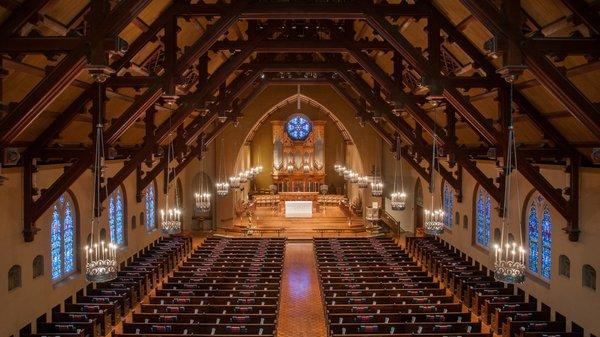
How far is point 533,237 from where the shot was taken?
1778 cm

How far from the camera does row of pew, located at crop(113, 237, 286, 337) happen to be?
13.3 m

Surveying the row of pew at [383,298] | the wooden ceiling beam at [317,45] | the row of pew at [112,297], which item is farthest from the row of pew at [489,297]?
the row of pew at [112,297]

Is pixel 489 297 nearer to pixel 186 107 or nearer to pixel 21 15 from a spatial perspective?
pixel 186 107

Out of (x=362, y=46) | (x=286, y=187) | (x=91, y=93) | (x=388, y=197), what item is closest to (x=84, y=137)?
(x=91, y=93)

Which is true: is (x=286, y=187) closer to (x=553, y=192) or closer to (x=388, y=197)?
(x=388, y=197)

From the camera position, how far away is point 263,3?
12156 millimetres

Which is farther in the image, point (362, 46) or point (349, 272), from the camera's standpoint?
point (349, 272)

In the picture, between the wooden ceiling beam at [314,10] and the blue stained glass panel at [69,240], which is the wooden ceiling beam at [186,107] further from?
the wooden ceiling beam at [314,10]

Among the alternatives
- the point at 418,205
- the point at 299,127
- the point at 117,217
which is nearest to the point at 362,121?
the point at 418,205

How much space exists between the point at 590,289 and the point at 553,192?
2.78 m

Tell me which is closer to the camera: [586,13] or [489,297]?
[586,13]

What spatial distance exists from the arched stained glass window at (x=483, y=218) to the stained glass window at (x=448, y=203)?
3.32 meters

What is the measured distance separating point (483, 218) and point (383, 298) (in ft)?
28.0

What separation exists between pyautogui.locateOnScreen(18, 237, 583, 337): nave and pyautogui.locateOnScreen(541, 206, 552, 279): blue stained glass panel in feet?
3.70
